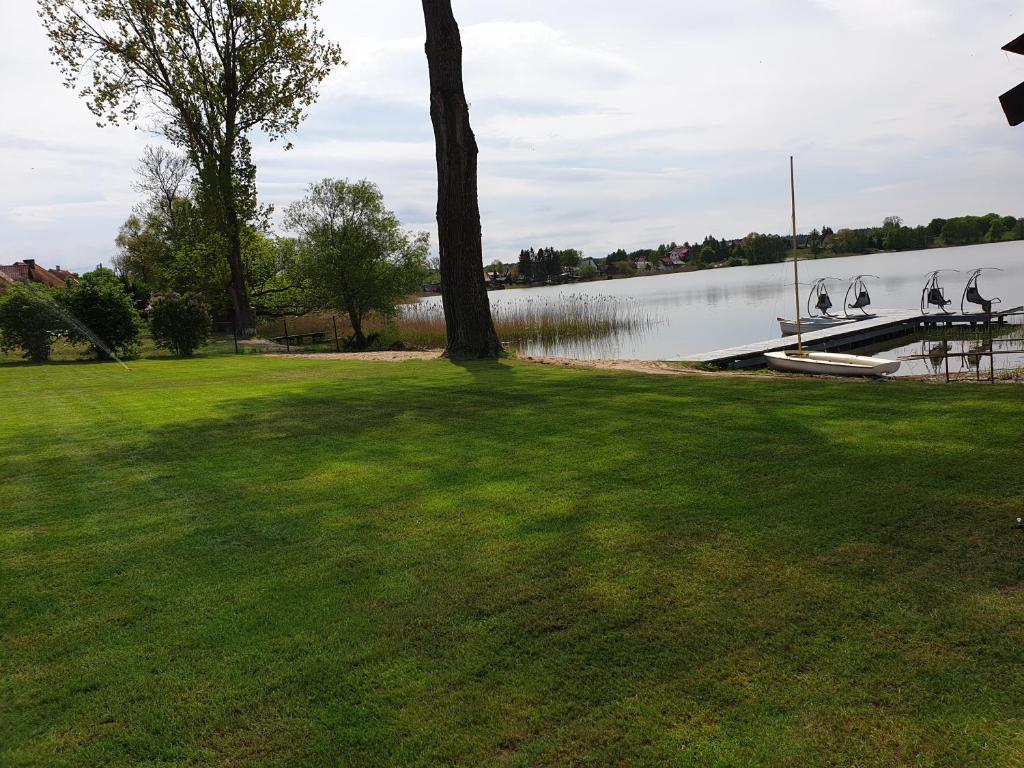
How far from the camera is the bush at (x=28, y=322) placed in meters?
22.6

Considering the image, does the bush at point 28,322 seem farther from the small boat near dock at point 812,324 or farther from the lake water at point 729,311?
the small boat near dock at point 812,324

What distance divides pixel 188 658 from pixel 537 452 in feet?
11.8

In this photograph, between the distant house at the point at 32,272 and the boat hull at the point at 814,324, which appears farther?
the distant house at the point at 32,272

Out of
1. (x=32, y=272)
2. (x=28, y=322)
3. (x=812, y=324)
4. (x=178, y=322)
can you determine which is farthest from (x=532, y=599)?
(x=32, y=272)

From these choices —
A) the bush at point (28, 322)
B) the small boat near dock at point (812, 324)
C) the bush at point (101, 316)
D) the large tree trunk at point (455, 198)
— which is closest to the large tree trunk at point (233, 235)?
the bush at point (101, 316)

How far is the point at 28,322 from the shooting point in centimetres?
2277

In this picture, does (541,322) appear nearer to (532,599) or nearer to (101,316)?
(101,316)

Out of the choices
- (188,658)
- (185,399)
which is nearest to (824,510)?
(188,658)

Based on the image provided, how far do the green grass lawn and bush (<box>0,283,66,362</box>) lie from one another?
18761 mm

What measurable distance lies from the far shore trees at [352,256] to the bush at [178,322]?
21.6 ft

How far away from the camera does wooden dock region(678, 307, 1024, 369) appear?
68.4 feet

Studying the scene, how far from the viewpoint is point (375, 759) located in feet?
8.39

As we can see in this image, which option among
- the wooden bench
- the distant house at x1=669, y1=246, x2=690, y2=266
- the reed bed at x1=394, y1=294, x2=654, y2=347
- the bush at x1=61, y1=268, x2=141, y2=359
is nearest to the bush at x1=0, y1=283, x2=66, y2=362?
the bush at x1=61, y1=268, x2=141, y2=359

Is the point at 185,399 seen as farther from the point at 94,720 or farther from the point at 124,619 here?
the point at 94,720
